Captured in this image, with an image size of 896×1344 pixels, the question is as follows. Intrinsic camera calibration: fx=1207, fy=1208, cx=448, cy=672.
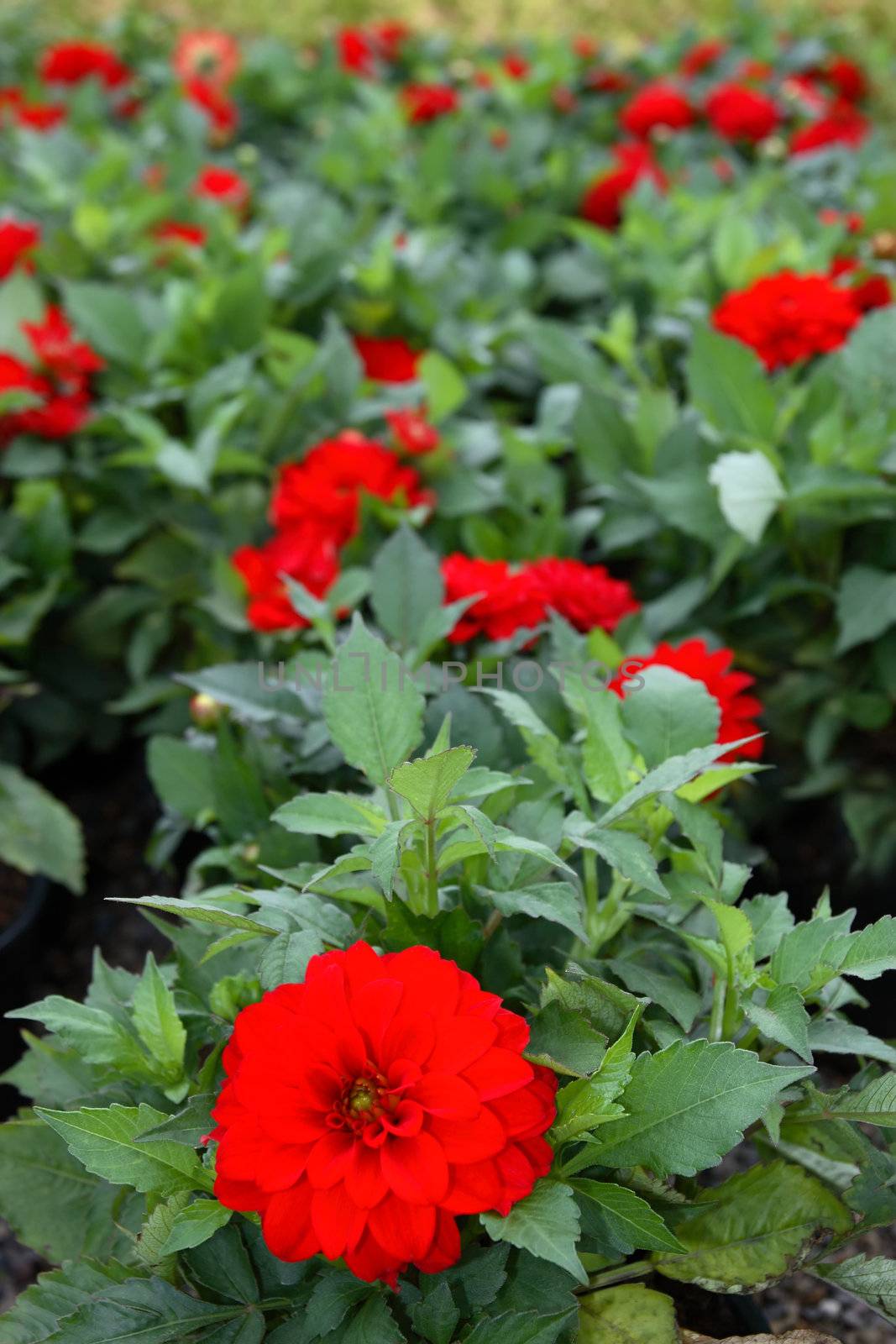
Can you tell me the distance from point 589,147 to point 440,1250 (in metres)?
2.84

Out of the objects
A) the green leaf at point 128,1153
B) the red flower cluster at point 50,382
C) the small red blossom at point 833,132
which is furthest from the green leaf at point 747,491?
the small red blossom at point 833,132

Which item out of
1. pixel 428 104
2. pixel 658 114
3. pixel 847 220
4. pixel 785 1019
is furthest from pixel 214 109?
pixel 785 1019

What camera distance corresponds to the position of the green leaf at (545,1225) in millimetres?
725

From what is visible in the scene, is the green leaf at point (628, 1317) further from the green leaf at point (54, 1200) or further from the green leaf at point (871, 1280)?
the green leaf at point (54, 1200)

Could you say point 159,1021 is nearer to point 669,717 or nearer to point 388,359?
point 669,717

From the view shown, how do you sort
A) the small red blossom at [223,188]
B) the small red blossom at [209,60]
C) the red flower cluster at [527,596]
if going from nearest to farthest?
the red flower cluster at [527,596]
the small red blossom at [223,188]
the small red blossom at [209,60]

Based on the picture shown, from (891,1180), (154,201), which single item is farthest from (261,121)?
(891,1180)

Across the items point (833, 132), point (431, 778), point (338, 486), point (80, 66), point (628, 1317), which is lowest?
point (628, 1317)

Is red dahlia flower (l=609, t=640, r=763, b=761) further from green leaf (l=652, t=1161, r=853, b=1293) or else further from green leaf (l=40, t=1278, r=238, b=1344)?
green leaf (l=40, t=1278, r=238, b=1344)

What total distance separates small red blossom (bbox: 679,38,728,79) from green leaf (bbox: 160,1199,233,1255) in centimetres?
334

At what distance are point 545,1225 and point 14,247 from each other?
6.18 ft

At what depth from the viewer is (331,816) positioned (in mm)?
915

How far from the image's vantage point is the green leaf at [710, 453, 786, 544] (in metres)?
1.32

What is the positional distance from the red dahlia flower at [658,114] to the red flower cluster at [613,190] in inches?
11.9
